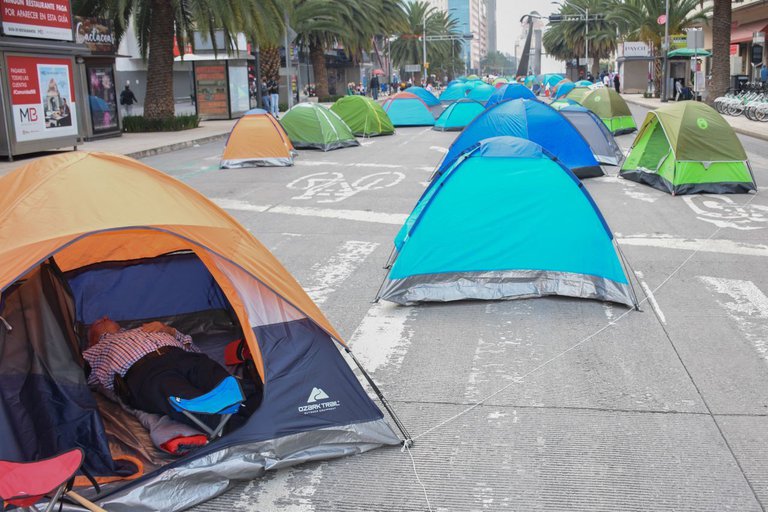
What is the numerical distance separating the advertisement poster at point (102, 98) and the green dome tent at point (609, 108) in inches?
579

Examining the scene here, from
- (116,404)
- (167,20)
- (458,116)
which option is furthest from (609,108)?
(116,404)

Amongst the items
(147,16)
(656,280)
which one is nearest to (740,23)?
(147,16)

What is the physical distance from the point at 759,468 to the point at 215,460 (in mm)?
2857

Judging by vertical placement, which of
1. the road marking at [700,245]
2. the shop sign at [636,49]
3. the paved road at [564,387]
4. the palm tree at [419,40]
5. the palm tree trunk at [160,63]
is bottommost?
the paved road at [564,387]

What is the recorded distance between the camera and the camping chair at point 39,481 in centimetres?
343

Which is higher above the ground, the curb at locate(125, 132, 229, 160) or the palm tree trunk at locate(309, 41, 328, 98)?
the palm tree trunk at locate(309, 41, 328, 98)

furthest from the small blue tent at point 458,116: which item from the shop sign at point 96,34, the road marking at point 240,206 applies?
the road marking at point 240,206

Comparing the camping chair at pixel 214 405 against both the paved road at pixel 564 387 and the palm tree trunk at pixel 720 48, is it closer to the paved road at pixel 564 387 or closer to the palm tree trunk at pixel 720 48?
the paved road at pixel 564 387

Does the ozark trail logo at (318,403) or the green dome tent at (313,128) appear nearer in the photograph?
the ozark trail logo at (318,403)

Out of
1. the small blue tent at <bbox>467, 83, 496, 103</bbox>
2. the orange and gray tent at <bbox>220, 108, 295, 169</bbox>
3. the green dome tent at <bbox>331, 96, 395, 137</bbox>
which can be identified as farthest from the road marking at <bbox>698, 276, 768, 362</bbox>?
the small blue tent at <bbox>467, 83, 496, 103</bbox>

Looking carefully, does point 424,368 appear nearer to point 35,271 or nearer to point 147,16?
point 35,271

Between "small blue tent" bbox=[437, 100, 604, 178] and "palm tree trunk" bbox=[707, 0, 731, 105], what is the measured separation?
19588mm

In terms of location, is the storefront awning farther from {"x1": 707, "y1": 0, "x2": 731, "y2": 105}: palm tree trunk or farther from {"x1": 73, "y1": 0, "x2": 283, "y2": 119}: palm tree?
{"x1": 73, "y1": 0, "x2": 283, "y2": 119}: palm tree

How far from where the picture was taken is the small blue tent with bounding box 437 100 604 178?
13.4 m
